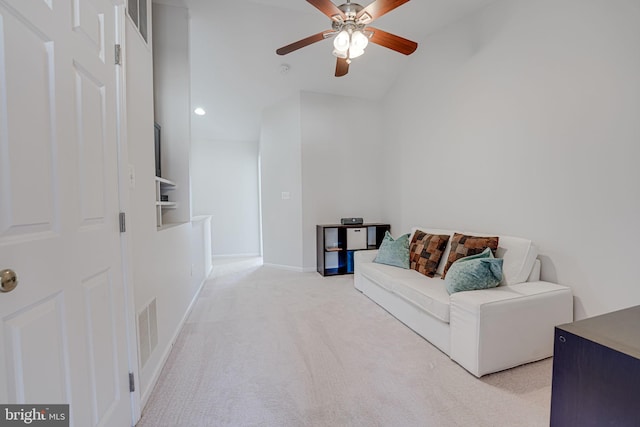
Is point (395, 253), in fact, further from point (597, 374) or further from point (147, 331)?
point (147, 331)

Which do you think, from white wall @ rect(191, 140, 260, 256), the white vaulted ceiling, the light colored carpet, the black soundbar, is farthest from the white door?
white wall @ rect(191, 140, 260, 256)

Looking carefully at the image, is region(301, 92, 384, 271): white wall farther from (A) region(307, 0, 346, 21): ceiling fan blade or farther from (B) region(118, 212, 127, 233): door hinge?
(B) region(118, 212, 127, 233): door hinge

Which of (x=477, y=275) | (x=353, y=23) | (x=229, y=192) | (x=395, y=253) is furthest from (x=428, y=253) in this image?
(x=229, y=192)

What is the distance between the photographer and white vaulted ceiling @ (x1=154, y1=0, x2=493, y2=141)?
2779mm

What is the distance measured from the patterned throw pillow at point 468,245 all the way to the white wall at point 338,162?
6.55 feet

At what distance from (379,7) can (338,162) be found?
Result: 262 centimetres

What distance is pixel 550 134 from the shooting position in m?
2.06

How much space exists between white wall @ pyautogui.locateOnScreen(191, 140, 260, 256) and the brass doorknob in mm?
5127

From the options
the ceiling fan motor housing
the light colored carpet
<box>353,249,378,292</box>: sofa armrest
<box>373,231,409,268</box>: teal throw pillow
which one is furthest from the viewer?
<box>353,249,378,292</box>: sofa armrest

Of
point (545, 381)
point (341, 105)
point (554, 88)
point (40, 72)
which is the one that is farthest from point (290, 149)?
point (545, 381)

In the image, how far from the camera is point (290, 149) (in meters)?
4.25

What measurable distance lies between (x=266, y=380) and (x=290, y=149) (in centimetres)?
338

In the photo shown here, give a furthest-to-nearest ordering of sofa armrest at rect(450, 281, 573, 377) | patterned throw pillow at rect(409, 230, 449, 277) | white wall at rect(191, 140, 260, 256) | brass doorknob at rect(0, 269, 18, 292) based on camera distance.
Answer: white wall at rect(191, 140, 260, 256) → patterned throw pillow at rect(409, 230, 449, 277) → sofa armrest at rect(450, 281, 573, 377) → brass doorknob at rect(0, 269, 18, 292)

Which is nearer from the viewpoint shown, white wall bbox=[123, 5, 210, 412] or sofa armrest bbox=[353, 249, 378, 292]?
white wall bbox=[123, 5, 210, 412]
